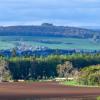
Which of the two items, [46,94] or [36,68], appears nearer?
[46,94]

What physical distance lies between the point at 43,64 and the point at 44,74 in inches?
199

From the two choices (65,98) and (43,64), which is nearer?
(65,98)

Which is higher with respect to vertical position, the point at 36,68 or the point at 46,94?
the point at 36,68

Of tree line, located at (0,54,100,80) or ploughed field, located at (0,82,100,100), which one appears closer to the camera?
ploughed field, located at (0,82,100,100)

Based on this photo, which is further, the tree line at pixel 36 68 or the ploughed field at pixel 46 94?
the tree line at pixel 36 68

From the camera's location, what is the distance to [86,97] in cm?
8112

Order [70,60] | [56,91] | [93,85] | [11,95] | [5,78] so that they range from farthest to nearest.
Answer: [70,60] < [5,78] < [93,85] < [56,91] < [11,95]

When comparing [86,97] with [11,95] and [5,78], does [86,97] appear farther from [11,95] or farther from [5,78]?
[5,78]

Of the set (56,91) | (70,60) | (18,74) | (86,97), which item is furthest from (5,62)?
(86,97)

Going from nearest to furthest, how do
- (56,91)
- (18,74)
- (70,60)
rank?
(56,91) → (18,74) → (70,60)

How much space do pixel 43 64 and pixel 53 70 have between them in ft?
9.21

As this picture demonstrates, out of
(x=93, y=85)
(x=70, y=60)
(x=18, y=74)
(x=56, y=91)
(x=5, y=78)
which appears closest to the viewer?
(x=56, y=91)

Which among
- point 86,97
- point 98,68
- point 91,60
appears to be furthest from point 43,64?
point 86,97

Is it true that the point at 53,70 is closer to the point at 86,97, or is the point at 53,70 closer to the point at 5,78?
the point at 5,78
